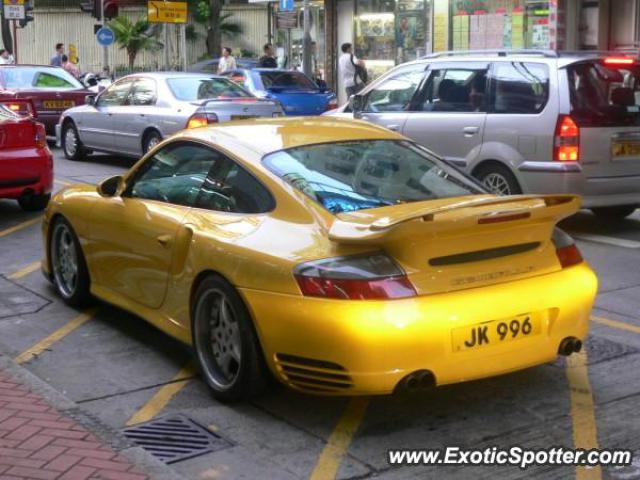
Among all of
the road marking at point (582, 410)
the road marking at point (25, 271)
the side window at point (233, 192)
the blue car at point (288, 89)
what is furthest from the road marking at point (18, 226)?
the blue car at point (288, 89)

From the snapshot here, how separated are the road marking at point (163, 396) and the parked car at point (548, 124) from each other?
15.9ft

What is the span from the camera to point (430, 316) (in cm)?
447

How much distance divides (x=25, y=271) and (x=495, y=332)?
4992mm

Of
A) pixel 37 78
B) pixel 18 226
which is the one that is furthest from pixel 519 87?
pixel 37 78

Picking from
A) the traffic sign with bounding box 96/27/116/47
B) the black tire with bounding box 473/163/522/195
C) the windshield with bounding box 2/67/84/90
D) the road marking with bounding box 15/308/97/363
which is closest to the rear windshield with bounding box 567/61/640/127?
the black tire with bounding box 473/163/522/195

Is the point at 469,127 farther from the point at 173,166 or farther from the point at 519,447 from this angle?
the point at 519,447

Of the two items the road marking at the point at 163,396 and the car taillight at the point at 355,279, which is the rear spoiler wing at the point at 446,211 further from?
the road marking at the point at 163,396

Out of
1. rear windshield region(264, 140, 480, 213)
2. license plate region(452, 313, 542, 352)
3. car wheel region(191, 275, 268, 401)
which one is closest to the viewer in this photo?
license plate region(452, 313, 542, 352)

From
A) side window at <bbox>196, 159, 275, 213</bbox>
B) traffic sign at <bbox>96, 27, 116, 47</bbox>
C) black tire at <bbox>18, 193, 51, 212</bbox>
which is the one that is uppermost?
traffic sign at <bbox>96, 27, 116, 47</bbox>

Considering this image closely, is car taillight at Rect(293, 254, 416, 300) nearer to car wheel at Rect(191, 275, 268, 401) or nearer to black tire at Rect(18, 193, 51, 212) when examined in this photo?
car wheel at Rect(191, 275, 268, 401)

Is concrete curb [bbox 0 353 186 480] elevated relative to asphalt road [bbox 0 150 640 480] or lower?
elevated

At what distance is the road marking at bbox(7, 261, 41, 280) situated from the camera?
8.19m

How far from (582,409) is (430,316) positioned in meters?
1.10

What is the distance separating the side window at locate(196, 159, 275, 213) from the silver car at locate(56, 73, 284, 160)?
314 inches
